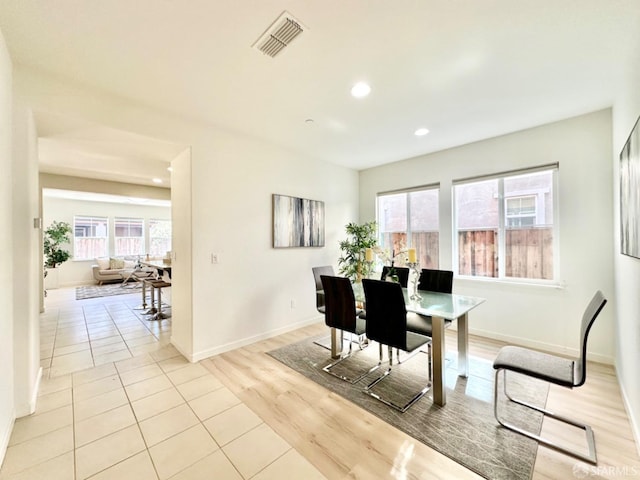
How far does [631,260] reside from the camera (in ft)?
6.37

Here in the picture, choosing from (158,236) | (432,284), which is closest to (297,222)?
(432,284)

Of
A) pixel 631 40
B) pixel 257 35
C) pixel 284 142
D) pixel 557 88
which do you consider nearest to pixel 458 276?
pixel 557 88

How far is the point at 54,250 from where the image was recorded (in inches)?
280

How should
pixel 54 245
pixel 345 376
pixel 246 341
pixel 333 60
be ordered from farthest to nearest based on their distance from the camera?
pixel 54 245 < pixel 246 341 < pixel 345 376 < pixel 333 60

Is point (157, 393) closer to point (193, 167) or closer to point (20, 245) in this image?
point (20, 245)

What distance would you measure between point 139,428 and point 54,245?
25.5 feet

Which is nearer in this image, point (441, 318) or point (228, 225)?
point (441, 318)

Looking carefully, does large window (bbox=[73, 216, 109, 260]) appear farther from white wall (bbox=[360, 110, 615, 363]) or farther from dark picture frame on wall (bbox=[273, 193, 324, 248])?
white wall (bbox=[360, 110, 615, 363])

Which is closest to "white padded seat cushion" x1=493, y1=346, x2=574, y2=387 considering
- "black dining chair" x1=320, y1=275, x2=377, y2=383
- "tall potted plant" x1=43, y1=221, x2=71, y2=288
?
"black dining chair" x1=320, y1=275, x2=377, y2=383

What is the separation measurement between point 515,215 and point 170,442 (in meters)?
4.28

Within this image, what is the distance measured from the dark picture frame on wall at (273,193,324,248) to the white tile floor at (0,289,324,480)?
1930 millimetres

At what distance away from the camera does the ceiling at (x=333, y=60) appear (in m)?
1.59

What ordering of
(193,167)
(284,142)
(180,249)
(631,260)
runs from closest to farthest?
(631,260)
(193,167)
(180,249)
(284,142)

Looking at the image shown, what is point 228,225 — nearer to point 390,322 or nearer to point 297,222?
point 297,222
